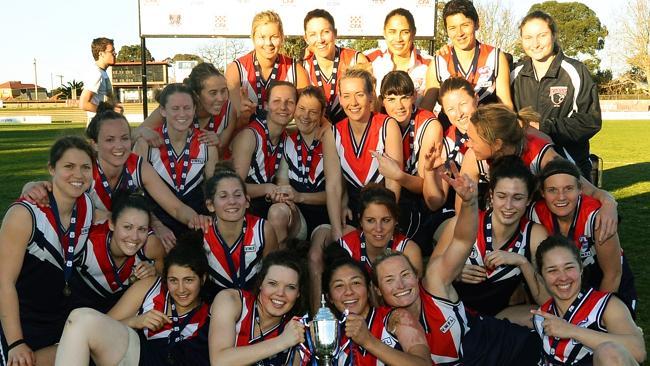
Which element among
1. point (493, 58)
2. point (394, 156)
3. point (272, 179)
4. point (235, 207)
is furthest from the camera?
point (493, 58)

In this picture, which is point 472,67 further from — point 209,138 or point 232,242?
point 232,242

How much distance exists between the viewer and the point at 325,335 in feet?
10.6

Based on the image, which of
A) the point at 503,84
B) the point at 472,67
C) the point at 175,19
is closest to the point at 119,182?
the point at 472,67

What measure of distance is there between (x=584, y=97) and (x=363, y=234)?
2545mm

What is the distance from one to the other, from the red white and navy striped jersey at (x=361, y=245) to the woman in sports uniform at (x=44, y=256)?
5.13 feet

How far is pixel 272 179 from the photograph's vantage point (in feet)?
17.8

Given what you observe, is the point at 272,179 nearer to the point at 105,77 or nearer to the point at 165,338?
the point at 165,338

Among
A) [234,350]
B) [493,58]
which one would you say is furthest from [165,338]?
[493,58]

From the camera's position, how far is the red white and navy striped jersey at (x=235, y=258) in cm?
431

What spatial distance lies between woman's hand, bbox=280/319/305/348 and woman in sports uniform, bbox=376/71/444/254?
1919 millimetres

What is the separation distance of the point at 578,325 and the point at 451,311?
0.65 metres

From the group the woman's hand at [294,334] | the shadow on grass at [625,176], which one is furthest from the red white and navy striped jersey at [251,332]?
the shadow on grass at [625,176]

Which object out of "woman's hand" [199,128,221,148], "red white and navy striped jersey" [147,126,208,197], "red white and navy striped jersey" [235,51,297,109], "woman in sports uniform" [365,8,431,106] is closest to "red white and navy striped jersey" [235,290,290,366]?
"red white and navy striped jersey" [147,126,208,197]

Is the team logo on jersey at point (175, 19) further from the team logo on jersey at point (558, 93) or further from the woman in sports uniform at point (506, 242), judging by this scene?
the woman in sports uniform at point (506, 242)
